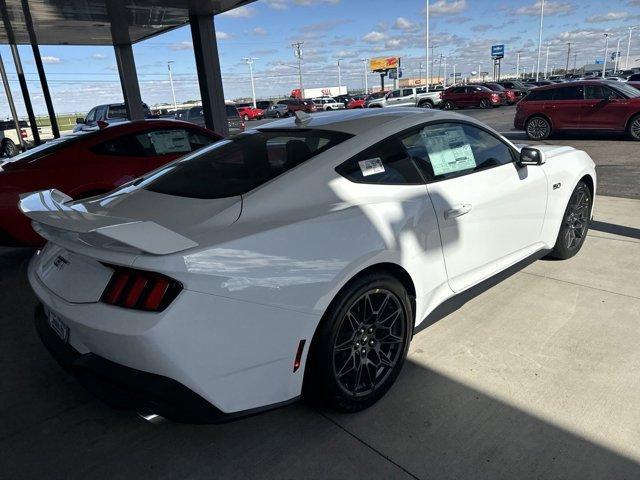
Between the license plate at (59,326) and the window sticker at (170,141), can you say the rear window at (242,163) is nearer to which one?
the license plate at (59,326)

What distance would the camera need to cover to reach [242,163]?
9.12ft

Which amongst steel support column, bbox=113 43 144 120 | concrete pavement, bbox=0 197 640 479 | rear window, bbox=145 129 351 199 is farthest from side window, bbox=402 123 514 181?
steel support column, bbox=113 43 144 120

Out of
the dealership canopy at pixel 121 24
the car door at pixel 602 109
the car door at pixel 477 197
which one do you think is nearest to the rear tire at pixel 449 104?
the car door at pixel 602 109

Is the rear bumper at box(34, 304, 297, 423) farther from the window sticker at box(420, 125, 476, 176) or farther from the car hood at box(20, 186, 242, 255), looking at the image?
the window sticker at box(420, 125, 476, 176)

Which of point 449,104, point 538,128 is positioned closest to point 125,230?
point 538,128

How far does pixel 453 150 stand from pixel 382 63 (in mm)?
78084

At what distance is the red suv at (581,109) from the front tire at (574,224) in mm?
10176

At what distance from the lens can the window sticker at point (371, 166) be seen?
2.55 m

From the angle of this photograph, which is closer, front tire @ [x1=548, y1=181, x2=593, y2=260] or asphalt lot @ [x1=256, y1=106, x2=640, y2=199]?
front tire @ [x1=548, y1=181, x2=593, y2=260]

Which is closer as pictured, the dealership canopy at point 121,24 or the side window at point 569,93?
the dealership canopy at point 121,24

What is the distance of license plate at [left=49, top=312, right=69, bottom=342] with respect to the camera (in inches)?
85.5

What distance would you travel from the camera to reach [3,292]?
437 centimetres

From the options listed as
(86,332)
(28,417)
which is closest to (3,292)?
(28,417)

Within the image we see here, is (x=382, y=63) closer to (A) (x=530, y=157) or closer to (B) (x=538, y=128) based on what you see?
Result: (B) (x=538, y=128)
